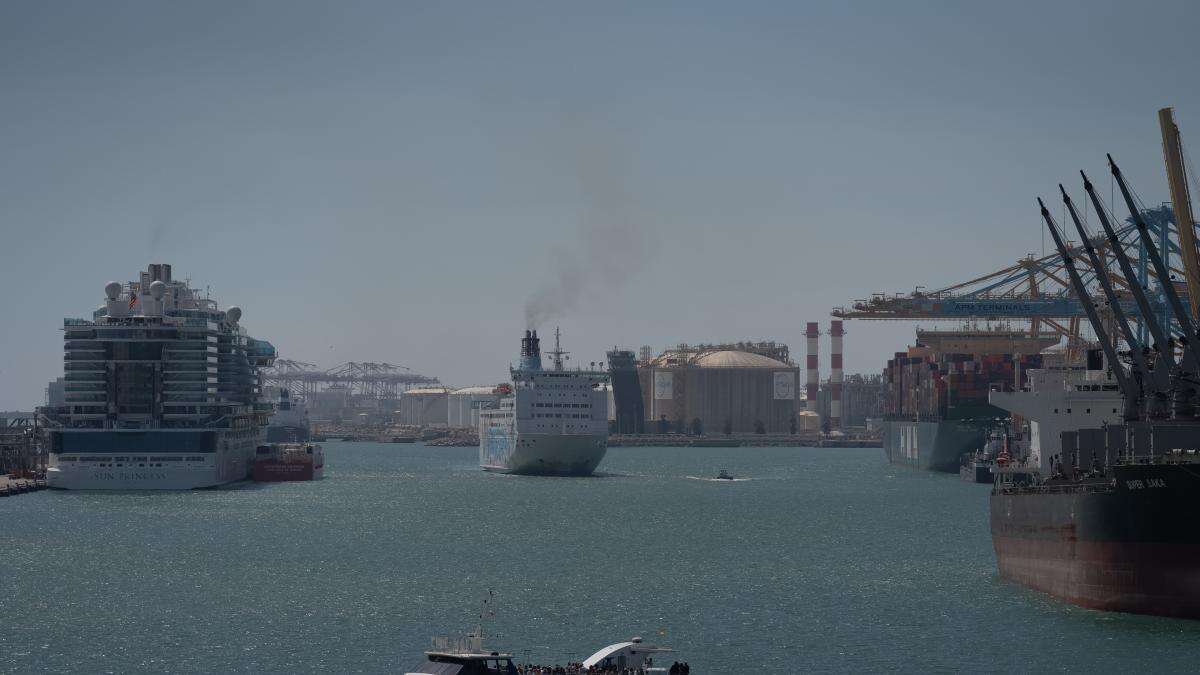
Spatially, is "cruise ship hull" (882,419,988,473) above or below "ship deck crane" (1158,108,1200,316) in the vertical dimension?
below

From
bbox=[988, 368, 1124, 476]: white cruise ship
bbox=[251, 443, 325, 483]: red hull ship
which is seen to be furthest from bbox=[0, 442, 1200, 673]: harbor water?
bbox=[251, 443, 325, 483]: red hull ship

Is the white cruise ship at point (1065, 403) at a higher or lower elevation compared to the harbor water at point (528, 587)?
higher

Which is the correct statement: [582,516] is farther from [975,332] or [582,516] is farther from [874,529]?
[975,332]

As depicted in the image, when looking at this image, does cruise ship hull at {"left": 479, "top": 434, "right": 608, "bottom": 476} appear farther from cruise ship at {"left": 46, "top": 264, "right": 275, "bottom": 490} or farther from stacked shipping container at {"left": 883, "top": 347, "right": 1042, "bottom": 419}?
stacked shipping container at {"left": 883, "top": 347, "right": 1042, "bottom": 419}

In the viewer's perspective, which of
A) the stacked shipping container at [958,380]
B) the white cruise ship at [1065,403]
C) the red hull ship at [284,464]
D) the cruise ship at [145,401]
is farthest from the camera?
the stacked shipping container at [958,380]

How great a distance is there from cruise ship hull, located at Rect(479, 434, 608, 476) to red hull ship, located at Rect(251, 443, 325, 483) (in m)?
15.3

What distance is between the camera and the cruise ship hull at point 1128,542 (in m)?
46.6

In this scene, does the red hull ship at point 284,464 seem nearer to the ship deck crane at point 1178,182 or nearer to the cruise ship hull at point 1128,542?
the ship deck crane at point 1178,182

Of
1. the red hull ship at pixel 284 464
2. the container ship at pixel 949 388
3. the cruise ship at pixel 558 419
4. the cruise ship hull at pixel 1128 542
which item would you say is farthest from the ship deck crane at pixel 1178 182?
the red hull ship at pixel 284 464

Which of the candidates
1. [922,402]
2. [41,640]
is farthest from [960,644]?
[922,402]

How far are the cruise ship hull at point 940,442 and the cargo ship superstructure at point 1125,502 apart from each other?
82.7m

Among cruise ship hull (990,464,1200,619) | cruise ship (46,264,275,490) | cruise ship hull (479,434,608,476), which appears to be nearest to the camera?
cruise ship hull (990,464,1200,619)

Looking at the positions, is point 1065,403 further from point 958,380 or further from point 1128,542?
point 958,380

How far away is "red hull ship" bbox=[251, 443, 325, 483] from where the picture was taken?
420ft
